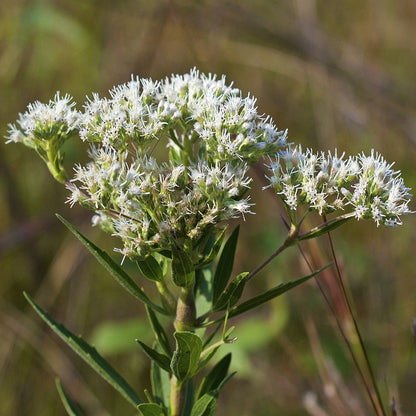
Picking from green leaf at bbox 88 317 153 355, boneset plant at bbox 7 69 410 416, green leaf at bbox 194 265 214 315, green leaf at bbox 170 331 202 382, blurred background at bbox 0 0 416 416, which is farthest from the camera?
blurred background at bbox 0 0 416 416

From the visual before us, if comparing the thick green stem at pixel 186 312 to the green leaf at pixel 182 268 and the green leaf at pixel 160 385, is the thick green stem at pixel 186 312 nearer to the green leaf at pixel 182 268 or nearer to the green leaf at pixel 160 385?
the green leaf at pixel 182 268

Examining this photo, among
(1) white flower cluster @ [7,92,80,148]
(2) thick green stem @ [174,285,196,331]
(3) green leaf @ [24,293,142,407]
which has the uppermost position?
(1) white flower cluster @ [7,92,80,148]

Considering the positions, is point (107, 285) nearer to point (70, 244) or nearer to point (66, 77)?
point (70, 244)

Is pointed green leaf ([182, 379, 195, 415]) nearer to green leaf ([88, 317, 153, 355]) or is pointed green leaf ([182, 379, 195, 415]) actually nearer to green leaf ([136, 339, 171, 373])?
green leaf ([136, 339, 171, 373])

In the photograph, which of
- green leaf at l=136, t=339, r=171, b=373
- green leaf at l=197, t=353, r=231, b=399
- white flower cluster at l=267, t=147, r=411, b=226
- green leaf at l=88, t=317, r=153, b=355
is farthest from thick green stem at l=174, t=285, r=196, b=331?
green leaf at l=88, t=317, r=153, b=355

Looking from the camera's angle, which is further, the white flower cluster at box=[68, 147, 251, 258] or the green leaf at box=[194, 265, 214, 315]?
the green leaf at box=[194, 265, 214, 315]

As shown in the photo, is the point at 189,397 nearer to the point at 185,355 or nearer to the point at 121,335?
the point at 185,355

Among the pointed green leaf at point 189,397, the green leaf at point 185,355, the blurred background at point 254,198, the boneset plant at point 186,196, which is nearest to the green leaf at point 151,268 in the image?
the boneset plant at point 186,196
